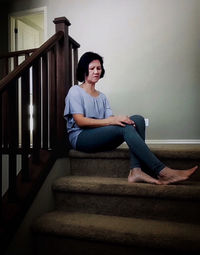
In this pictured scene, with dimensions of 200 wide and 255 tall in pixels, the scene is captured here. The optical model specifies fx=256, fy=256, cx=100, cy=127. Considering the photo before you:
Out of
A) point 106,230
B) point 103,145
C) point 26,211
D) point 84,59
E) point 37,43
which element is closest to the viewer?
point 106,230

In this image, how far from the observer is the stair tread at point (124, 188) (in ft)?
4.63

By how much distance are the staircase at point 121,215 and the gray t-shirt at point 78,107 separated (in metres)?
0.26

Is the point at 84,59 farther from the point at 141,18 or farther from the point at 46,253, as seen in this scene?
the point at 141,18

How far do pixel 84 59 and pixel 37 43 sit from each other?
128 inches

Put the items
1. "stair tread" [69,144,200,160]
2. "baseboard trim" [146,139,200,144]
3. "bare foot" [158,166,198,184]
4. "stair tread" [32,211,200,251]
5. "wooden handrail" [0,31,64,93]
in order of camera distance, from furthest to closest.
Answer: "baseboard trim" [146,139,200,144] → "stair tread" [69,144,200,160] → "bare foot" [158,166,198,184] → "wooden handrail" [0,31,64,93] → "stair tread" [32,211,200,251]

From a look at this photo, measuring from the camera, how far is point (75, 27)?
151 inches

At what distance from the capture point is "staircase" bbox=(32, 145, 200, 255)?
1.26m

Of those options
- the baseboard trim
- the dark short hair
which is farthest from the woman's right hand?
the baseboard trim

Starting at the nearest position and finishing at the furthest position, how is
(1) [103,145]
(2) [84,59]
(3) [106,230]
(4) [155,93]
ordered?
(3) [106,230]
(1) [103,145]
(2) [84,59]
(4) [155,93]

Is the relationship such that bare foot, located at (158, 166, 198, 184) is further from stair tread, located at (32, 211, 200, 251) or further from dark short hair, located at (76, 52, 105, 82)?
dark short hair, located at (76, 52, 105, 82)

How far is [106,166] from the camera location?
180cm

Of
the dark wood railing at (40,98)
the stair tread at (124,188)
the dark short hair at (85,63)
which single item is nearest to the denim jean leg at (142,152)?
the stair tread at (124,188)

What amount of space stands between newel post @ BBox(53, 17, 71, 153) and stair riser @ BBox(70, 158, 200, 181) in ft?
0.59

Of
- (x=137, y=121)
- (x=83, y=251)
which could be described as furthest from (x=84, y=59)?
(x=83, y=251)
